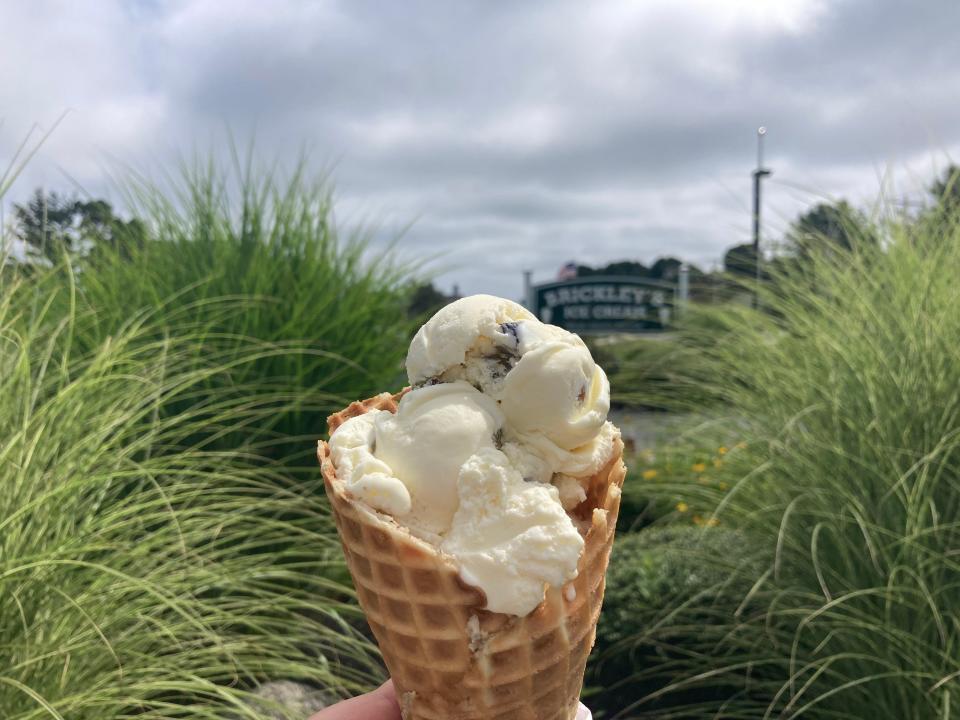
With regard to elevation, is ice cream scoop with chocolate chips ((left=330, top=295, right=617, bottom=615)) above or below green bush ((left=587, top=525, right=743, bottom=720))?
above

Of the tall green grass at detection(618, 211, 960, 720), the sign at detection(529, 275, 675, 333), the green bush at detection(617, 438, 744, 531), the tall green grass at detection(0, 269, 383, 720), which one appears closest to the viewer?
the tall green grass at detection(0, 269, 383, 720)

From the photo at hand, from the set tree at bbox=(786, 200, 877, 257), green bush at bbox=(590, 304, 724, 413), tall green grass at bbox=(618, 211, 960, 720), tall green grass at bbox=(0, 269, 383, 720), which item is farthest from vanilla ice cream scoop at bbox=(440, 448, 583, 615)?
tree at bbox=(786, 200, 877, 257)

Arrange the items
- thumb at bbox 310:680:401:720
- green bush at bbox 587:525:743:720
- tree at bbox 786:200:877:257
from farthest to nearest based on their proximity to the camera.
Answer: tree at bbox 786:200:877:257, green bush at bbox 587:525:743:720, thumb at bbox 310:680:401:720

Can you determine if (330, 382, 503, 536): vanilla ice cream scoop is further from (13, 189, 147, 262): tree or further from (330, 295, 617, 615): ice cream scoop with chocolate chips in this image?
(13, 189, 147, 262): tree

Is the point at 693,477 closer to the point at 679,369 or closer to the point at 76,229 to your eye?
the point at 679,369

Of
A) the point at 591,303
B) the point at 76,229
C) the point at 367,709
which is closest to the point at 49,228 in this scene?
the point at 76,229

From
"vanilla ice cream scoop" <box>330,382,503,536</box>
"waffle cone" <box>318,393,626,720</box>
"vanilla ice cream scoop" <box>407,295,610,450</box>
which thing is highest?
"vanilla ice cream scoop" <box>407,295,610,450</box>

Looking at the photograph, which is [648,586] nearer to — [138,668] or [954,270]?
[954,270]
